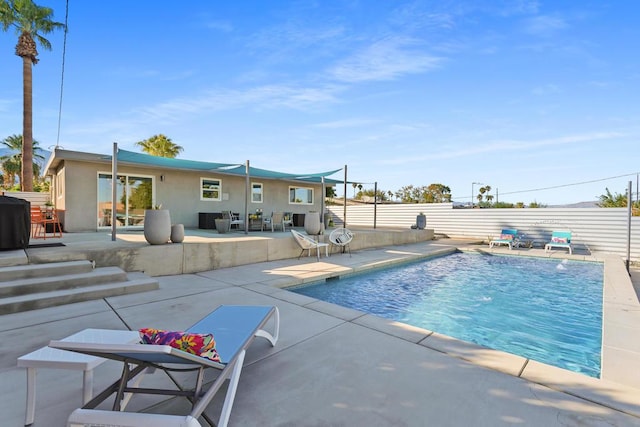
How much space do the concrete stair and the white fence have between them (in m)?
14.2

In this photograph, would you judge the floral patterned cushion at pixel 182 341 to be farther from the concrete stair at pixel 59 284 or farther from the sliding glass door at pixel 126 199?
the sliding glass door at pixel 126 199

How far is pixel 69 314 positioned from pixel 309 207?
14.0 meters

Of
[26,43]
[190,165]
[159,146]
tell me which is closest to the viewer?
[190,165]

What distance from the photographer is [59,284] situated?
4461 millimetres

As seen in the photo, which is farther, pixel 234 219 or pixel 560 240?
pixel 234 219

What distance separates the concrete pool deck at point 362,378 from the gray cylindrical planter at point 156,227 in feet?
7.97

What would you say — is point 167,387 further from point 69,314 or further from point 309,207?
point 309,207

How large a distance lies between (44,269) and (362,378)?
16.7ft

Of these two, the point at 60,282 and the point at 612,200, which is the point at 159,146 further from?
the point at 612,200

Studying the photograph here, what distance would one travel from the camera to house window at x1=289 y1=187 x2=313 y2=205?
16.6m

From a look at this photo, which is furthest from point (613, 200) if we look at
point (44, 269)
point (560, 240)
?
point (44, 269)

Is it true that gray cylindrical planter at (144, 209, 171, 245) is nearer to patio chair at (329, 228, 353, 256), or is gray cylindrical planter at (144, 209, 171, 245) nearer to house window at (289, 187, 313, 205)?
patio chair at (329, 228, 353, 256)

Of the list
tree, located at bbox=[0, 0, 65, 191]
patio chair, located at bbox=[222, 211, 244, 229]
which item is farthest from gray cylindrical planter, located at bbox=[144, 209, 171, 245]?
tree, located at bbox=[0, 0, 65, 191]

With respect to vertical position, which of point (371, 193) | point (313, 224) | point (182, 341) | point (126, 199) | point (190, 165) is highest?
point (371, 193)
